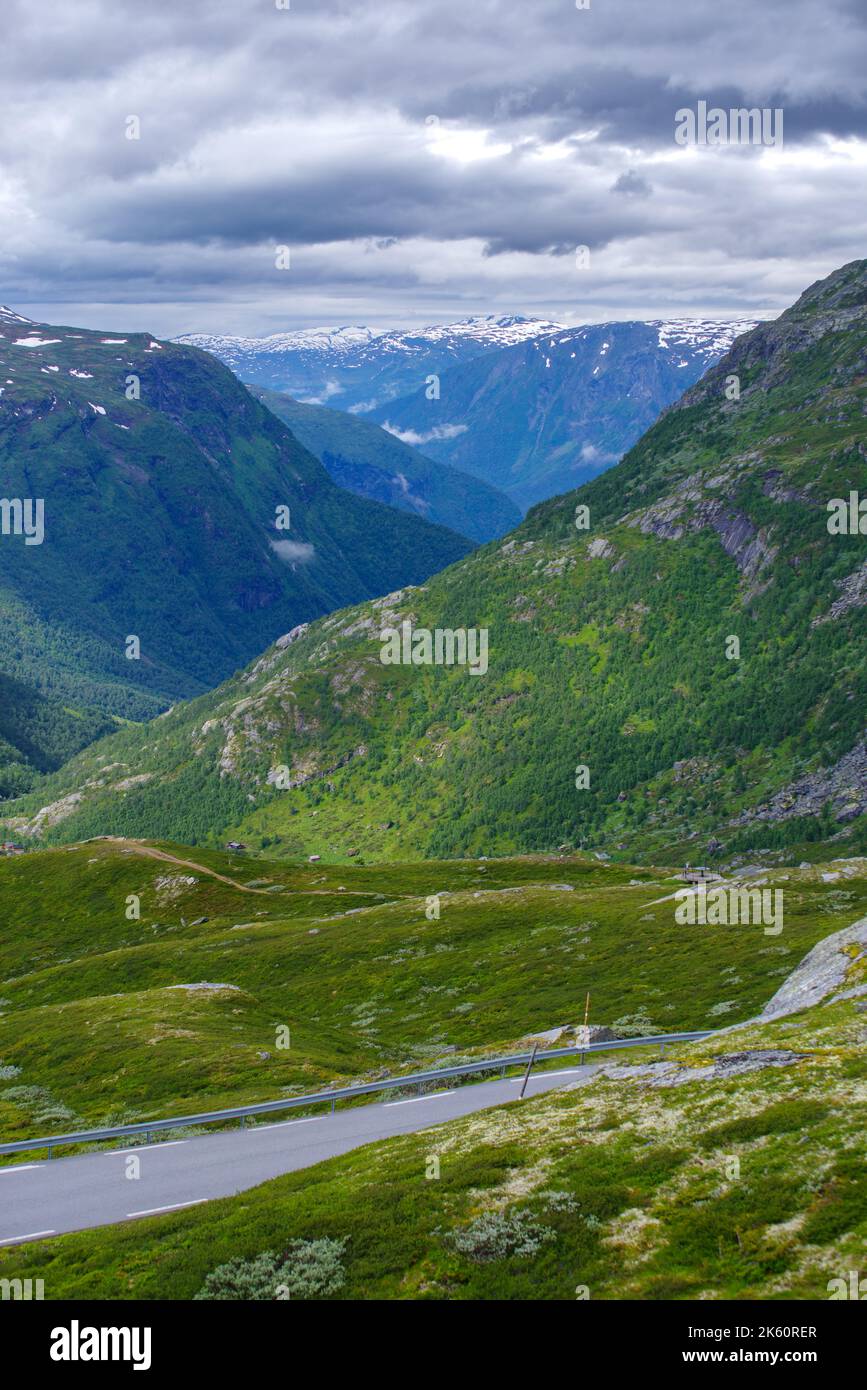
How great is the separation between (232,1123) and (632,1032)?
2917cm

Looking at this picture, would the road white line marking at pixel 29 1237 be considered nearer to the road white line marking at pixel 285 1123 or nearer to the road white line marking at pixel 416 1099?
the road white line marking at pixel 285 1123

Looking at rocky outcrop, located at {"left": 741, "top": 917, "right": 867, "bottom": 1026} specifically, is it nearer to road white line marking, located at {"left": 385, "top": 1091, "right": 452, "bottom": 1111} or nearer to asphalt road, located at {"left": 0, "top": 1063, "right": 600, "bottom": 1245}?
asphalt road, located at {"left": 0, "top": 1063, "right": 600, "bottom": 1245}

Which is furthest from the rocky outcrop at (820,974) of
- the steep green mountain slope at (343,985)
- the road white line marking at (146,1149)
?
the road white line marking at (146,1149)

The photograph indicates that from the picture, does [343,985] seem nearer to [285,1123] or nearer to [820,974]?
[285,1123]

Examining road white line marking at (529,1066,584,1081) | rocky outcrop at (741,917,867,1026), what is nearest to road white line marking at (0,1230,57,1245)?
road white line marking at (529,1066,584,1081)

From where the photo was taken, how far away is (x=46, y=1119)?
73500 millimetres

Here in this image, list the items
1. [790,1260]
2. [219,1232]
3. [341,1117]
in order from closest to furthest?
[790,1260], [219,1232], [341,1117]

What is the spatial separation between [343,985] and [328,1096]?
207 ft

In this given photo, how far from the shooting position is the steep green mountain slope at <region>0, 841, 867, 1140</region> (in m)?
81.0

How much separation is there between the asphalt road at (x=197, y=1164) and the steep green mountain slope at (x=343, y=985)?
10.6 metres

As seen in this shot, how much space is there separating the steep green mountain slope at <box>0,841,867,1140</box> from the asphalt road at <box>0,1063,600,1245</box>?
1062 centimetres

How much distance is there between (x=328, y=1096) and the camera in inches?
2424
